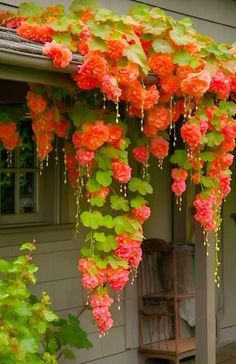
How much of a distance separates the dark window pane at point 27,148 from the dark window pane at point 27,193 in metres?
0.09

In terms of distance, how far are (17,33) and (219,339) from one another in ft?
16.4

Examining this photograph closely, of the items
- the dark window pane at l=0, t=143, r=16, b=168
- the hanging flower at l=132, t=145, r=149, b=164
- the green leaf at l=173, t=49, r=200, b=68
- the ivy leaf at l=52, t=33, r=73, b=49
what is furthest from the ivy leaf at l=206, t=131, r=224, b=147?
the dark window pane at l=0, t=143, r=16, b=168

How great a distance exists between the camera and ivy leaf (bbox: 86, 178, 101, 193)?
4.75 m

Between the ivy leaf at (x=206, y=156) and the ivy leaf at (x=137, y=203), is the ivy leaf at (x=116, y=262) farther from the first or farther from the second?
the ivy leaf at (x=206, y=156)

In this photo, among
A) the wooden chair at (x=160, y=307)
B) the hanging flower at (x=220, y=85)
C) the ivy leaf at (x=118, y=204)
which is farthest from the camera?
the wooden chair at (x=160, y=307)

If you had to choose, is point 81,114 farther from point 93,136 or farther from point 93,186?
point 93,186

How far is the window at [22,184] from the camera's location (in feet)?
20.7

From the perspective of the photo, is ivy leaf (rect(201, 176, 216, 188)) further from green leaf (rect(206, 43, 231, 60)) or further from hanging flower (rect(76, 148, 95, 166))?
hanging flower (rect(76, 148, 95, 166))

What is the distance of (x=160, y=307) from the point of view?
7.36 metres

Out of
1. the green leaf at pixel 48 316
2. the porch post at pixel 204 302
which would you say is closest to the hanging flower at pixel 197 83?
the porch post at pixel 204 302

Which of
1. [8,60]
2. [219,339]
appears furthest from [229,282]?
[8,60]

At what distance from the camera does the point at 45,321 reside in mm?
4562

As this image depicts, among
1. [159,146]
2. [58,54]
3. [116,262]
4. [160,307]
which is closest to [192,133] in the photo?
[159,146]

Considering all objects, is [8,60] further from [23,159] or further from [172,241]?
[172,241]
